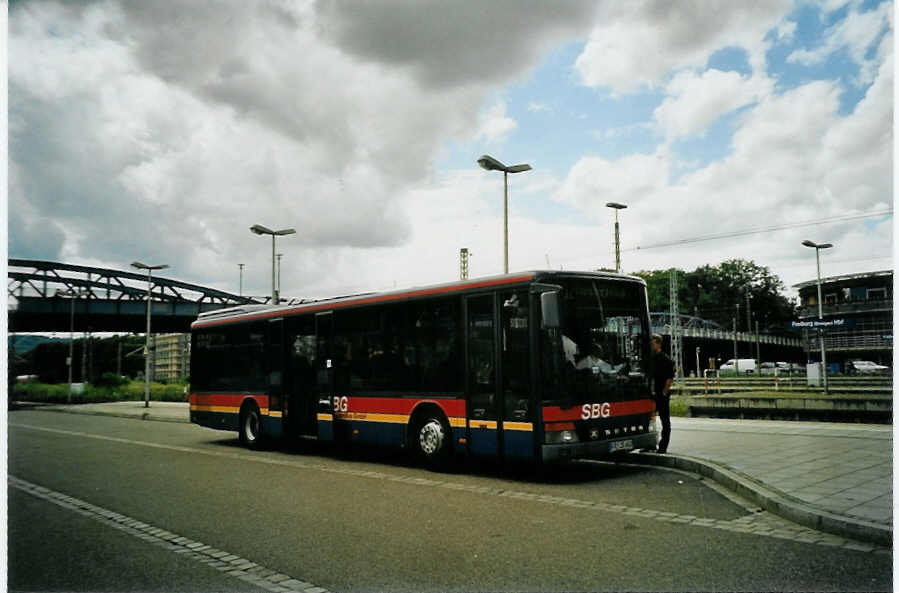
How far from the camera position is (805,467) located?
959 centimetres

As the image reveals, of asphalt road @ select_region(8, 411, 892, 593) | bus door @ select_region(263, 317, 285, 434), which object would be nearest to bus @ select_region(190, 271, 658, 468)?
asphalt road @ select_region(8, 411, 892, 593)

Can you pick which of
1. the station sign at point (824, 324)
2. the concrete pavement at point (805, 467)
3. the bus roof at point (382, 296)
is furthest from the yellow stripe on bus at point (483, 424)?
the station sign at point (824, 324)

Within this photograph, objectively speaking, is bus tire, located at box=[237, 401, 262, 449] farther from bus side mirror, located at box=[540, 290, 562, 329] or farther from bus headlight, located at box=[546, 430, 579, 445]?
bus side mirror, located at box=[540, 290, 562, 329]

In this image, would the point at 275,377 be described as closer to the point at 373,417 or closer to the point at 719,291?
the point at 373,417

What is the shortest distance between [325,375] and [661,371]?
237 inches

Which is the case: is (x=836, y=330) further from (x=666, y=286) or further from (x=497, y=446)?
(x=666, y=286)

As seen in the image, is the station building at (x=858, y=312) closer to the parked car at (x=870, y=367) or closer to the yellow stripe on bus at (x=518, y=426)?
the parked car at (x=870, y=367)

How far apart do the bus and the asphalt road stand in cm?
66

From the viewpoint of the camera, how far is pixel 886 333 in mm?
8078

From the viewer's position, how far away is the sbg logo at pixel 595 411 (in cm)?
993

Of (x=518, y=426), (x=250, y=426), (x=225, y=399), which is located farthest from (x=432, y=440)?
(x=225, y=399)

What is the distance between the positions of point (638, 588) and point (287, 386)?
35.3 feet

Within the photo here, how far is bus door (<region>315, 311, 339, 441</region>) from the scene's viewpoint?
A: 13.5 meters

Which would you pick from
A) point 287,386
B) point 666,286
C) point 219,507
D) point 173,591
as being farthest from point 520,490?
point 666,286
